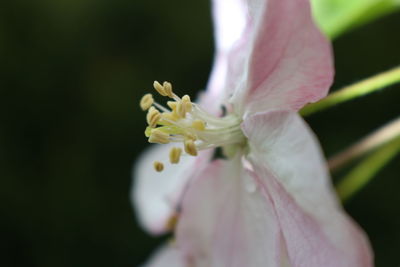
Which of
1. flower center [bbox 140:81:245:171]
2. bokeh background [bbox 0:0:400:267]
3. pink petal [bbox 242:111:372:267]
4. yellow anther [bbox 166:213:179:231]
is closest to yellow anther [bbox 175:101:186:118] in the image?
flower center [bbox 140:81:245:171]

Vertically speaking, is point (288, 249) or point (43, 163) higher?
point (43, 163)

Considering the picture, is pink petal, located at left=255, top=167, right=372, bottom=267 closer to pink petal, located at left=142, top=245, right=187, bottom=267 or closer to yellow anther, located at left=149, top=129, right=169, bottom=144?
yellow anther, located at left=149, top=129, right=169, bottom=144

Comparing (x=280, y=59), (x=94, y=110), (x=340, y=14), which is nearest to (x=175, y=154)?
(x=280, y=59)

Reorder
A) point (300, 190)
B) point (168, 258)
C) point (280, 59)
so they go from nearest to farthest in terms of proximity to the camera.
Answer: point (300, 190), point (280, 59), point (168, 258)

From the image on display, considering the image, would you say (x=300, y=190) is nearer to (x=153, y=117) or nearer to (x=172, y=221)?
(x=153, y=117)

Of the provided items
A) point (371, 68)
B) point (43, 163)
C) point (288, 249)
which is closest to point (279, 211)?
point (288, 249)

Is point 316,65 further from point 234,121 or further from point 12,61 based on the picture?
point 12,61
